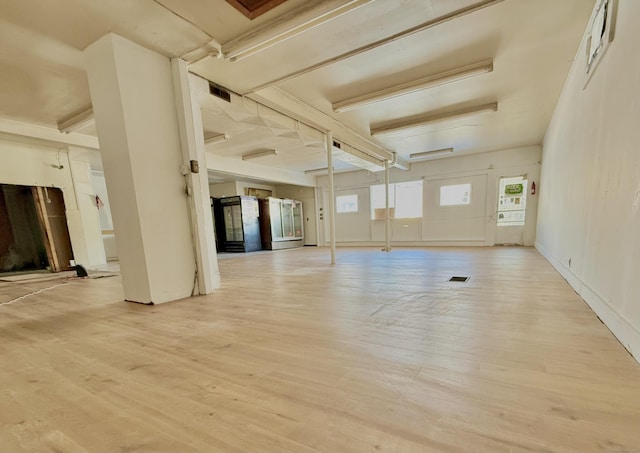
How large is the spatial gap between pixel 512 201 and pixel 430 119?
4.85 m

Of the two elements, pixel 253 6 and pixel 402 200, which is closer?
pixel 253 6

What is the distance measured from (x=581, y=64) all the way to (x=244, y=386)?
4.57m

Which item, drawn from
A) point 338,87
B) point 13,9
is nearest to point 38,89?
point 13,9

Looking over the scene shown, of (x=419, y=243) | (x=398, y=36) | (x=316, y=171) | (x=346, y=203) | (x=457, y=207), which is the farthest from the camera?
(x=346, y=203)

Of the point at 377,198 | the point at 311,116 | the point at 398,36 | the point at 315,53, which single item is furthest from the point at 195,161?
the point at 377,198

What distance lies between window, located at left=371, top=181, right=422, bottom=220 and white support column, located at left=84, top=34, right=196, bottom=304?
7556 mm

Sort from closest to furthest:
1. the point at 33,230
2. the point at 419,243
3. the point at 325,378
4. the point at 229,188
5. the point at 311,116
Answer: the point at 325,378, the point at 311,116, the point at 33,230, the point at 419,243, the point at 229,188

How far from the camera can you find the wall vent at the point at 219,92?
3.25 meters

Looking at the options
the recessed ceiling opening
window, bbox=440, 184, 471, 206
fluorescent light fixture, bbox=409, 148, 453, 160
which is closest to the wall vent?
the recessed ceiling opening

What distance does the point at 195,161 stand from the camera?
289cm

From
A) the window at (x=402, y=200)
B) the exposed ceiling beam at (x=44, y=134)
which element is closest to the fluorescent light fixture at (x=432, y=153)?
the window at (x=402, y=200)

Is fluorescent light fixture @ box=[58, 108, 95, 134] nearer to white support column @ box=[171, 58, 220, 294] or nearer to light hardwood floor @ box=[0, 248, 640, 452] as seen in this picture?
white support column @ box=[171, 58, 220, 294]

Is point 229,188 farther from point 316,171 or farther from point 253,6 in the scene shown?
point 253,6

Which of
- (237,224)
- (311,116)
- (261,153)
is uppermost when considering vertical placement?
(311,116)
